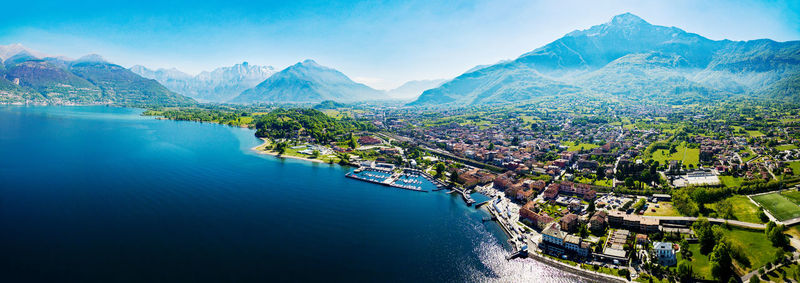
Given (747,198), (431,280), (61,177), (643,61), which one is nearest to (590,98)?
(643,61)

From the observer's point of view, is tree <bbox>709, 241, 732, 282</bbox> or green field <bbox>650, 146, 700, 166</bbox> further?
green field <bbox>650, 146, 700, 166</bbox>

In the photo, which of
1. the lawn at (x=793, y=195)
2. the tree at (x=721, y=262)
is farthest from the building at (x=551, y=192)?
the lawn at (x=793, y=195)

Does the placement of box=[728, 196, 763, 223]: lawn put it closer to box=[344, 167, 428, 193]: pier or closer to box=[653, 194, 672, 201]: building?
box=[653, 194, 672, 201]: building

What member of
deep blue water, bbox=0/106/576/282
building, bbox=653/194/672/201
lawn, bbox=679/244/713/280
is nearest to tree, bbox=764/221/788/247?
lawn, bbox=679/244/713/280

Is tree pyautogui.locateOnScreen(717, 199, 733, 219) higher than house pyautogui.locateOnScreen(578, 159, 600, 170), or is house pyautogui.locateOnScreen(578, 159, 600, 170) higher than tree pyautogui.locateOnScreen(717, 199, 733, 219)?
house pyautogui.locateOnScreen(578, 159, 600, 170)

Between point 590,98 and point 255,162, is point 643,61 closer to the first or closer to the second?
point 590,98

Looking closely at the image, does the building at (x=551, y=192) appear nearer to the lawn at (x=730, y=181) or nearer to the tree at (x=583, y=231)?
the tree at (x=583, y=231)
